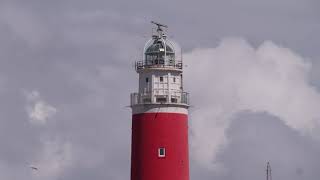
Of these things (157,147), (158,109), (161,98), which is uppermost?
(161,98)

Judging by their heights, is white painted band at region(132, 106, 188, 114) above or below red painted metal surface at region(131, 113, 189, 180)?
above

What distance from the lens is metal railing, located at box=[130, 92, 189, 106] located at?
10819 centimetres

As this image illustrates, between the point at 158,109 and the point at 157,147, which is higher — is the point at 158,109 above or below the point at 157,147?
above

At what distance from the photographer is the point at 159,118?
108m

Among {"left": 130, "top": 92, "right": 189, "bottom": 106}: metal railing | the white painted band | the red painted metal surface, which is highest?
{"left": 130, "top": 92, "right": 189, "bottom": 106}: metal railing

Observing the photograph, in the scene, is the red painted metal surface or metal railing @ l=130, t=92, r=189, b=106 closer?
the red painted metal surface

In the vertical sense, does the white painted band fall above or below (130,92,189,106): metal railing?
below

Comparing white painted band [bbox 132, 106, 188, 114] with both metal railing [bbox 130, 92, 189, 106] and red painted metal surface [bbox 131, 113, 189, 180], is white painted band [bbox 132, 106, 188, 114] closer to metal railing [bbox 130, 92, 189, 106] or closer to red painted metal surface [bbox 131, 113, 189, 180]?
red painted metal surface [bbox 131, 113, 189, 180]

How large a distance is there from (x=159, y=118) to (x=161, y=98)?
5.30ft

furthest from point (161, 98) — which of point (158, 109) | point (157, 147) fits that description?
point (157, 147)

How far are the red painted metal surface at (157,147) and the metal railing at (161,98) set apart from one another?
1030 millimetres

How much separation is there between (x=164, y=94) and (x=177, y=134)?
3.37 meters

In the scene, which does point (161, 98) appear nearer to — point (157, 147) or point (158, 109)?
point (158, 109)

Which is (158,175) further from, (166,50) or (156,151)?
(166,50)
